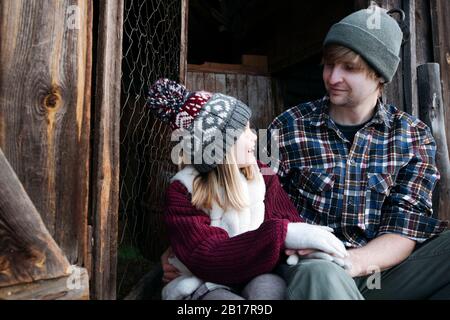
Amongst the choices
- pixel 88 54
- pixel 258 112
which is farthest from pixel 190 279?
pixel 258 112

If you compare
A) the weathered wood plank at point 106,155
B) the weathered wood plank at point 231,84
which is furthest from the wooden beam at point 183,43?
the weathered wood plank at point 231,84

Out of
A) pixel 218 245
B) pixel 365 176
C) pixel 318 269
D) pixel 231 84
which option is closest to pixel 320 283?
pixel 318 269

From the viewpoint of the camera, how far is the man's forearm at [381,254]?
1775 mm

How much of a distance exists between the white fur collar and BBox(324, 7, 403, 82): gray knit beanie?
71cm

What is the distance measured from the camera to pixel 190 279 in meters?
1.62

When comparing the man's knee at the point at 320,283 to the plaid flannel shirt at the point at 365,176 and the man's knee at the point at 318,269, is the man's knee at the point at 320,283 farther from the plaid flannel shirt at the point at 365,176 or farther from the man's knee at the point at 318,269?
the plaid flannel shirt at the point at 365,176

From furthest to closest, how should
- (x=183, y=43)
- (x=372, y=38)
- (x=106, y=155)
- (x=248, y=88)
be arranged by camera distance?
1. (x=248, y=88)
2. (x=183, y=43)
3. (x=372, y=38)
4. (x=106, y=155)

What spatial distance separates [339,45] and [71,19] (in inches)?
46.0

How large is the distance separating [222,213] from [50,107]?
74cm

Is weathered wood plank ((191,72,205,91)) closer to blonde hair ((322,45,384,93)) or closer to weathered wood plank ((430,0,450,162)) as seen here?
weathered wood plank ((430,0,450,162))

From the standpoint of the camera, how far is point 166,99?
181 centimetres

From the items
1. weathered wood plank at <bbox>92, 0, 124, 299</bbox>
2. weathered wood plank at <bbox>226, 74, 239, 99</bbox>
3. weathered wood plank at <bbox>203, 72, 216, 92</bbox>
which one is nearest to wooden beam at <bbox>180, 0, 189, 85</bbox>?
weathered wood plank at <bbox>92, 0, 124, 299</bbox>

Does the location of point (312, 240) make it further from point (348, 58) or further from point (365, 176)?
point (348, 58)

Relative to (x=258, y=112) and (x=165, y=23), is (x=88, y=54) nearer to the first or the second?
(x=165, y=23)
